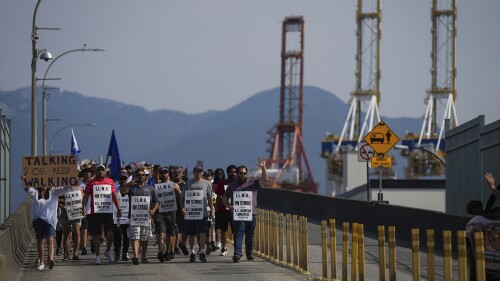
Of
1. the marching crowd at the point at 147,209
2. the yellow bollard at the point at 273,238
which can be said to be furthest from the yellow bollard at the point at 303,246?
the yellow bollard at the point at 273,238

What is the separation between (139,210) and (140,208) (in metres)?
0.04

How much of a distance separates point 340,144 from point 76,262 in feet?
410

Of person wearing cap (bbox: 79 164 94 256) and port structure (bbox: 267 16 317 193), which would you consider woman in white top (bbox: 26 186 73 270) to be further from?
port structure (bbox: 267 16 317 193)

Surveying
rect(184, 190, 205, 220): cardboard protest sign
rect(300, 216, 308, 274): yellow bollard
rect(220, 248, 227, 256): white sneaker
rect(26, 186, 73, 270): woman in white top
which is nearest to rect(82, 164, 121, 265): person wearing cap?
rect(26, 186, 73, 270): woman in white top

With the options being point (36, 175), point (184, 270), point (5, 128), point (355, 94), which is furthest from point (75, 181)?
point (355, 94)

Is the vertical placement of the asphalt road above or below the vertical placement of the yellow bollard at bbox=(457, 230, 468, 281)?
below

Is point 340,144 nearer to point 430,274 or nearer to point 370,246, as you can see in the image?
point 370,246

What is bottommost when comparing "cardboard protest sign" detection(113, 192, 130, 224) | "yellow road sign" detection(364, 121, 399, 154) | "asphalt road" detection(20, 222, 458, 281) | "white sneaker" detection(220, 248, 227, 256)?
"asphalt road" detection(20, 222, 458, 281)

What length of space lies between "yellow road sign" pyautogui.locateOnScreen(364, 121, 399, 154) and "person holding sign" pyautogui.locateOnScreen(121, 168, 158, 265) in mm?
17818

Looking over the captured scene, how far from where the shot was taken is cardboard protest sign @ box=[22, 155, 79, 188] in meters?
21.2

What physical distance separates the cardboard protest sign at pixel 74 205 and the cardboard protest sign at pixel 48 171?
87 cm

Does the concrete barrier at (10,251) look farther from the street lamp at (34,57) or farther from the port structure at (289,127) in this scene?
the port structure at (289,127)

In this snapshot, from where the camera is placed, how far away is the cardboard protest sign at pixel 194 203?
22.5 metres

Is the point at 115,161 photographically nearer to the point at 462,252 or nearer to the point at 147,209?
the point at 147,209
